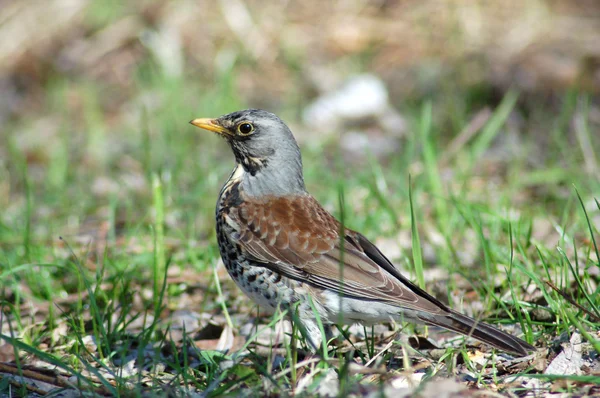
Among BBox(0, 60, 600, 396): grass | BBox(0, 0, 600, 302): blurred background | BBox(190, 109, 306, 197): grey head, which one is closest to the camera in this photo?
BBox(0, 60, 600, 396): grass

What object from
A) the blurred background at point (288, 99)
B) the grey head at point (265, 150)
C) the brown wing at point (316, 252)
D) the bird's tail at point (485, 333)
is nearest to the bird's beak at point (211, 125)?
the grey head at point (265, 150)

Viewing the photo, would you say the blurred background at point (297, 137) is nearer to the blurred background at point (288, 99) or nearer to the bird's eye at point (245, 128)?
the blurred background at point (288, 99)

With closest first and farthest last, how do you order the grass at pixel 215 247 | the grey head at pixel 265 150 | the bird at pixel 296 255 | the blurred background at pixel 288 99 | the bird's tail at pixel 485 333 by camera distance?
the bird's tail at pixel 485 333
the grass at pixel 215 247
the bird at pixel 296 255
the grey head at pixel 265 150
the blurred background at pixel 288 99

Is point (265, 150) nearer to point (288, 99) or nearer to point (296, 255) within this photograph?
point (296, 255)

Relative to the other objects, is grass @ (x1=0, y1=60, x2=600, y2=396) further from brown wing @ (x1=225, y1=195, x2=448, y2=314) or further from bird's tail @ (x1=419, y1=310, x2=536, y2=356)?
brown wing @ (x1=225, y1=195, x2=448, y2=314)

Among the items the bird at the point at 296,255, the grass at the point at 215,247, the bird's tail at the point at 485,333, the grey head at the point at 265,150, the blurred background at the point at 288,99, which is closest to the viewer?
the bird's tail at the point at 485,333

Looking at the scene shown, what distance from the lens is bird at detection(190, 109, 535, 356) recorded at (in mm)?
4027

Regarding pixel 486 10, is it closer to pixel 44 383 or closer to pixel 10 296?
pixel 10 296

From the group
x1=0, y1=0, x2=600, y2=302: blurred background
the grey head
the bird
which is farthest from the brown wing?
x1=0, y1=0, x2=600, y2=302: blurred background

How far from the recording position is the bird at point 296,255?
159 inches

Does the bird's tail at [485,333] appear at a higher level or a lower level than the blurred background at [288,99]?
lower

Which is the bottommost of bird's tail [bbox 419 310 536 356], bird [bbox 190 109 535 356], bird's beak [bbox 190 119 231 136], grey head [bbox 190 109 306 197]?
bird's tail [bbox 419 310 536 356]

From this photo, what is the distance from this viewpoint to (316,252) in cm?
437

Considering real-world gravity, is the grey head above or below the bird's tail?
above
